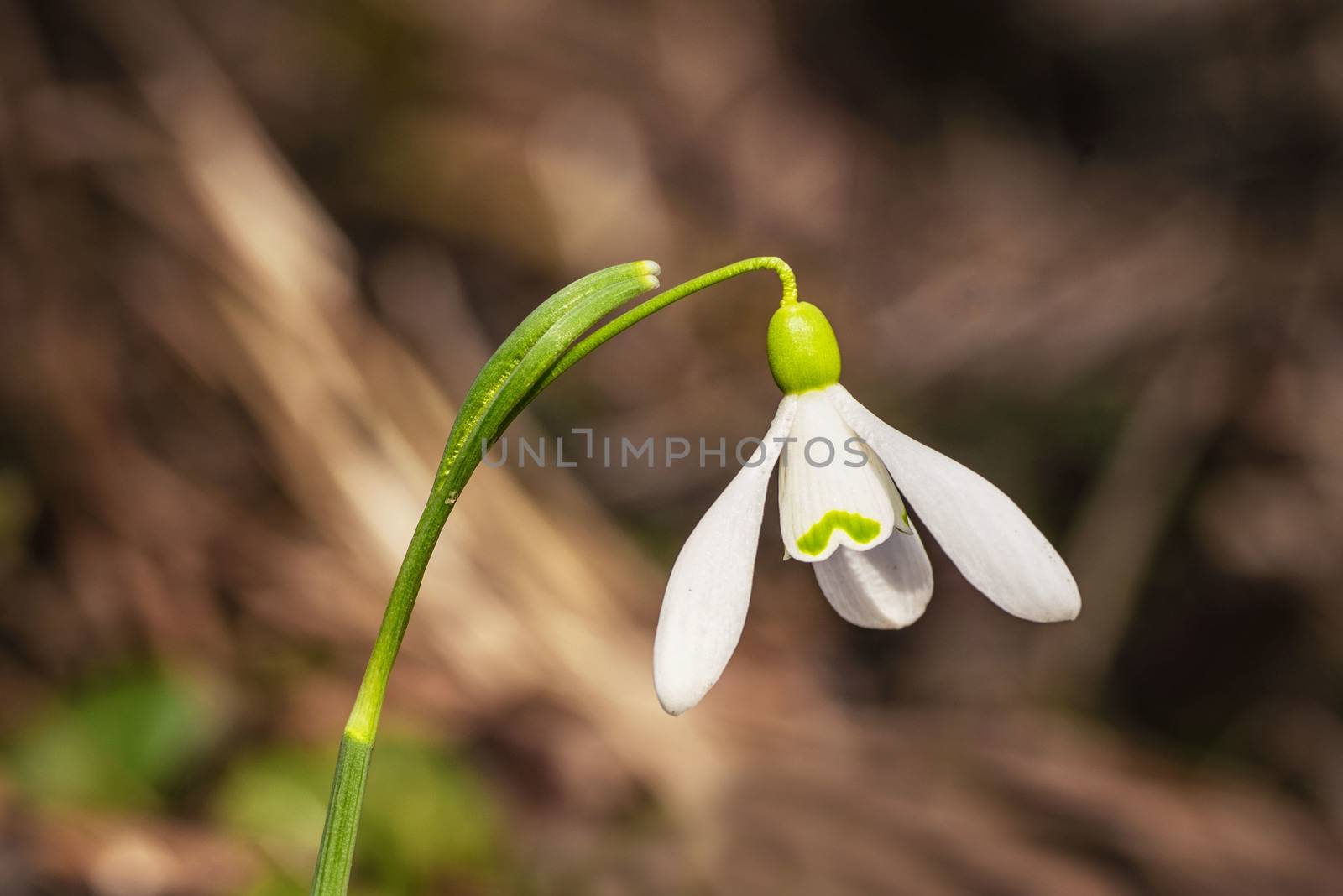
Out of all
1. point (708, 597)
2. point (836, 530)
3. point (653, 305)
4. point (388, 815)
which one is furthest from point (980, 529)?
point (388, 815)

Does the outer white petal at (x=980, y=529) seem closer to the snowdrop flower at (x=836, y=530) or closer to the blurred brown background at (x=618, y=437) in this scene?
the snowdrop flower at (x=836, y=530)

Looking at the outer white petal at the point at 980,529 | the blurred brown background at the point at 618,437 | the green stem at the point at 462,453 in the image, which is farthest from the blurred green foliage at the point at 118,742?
the outer white petal at the point at 980,529

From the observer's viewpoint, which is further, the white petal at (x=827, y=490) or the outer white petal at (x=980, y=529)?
the white petal at (x=827, y=490)

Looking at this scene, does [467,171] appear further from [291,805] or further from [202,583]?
[291,805]

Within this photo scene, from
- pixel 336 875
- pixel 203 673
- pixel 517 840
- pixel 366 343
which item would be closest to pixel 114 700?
pixel 203 673

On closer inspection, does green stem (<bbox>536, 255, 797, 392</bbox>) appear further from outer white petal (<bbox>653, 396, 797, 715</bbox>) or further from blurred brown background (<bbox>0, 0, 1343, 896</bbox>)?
blurred brown background (<bbox>0, 0, 1343, 896</bbox>)

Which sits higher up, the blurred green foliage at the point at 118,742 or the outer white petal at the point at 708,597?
the blurred green foliage at the point at 118,742
